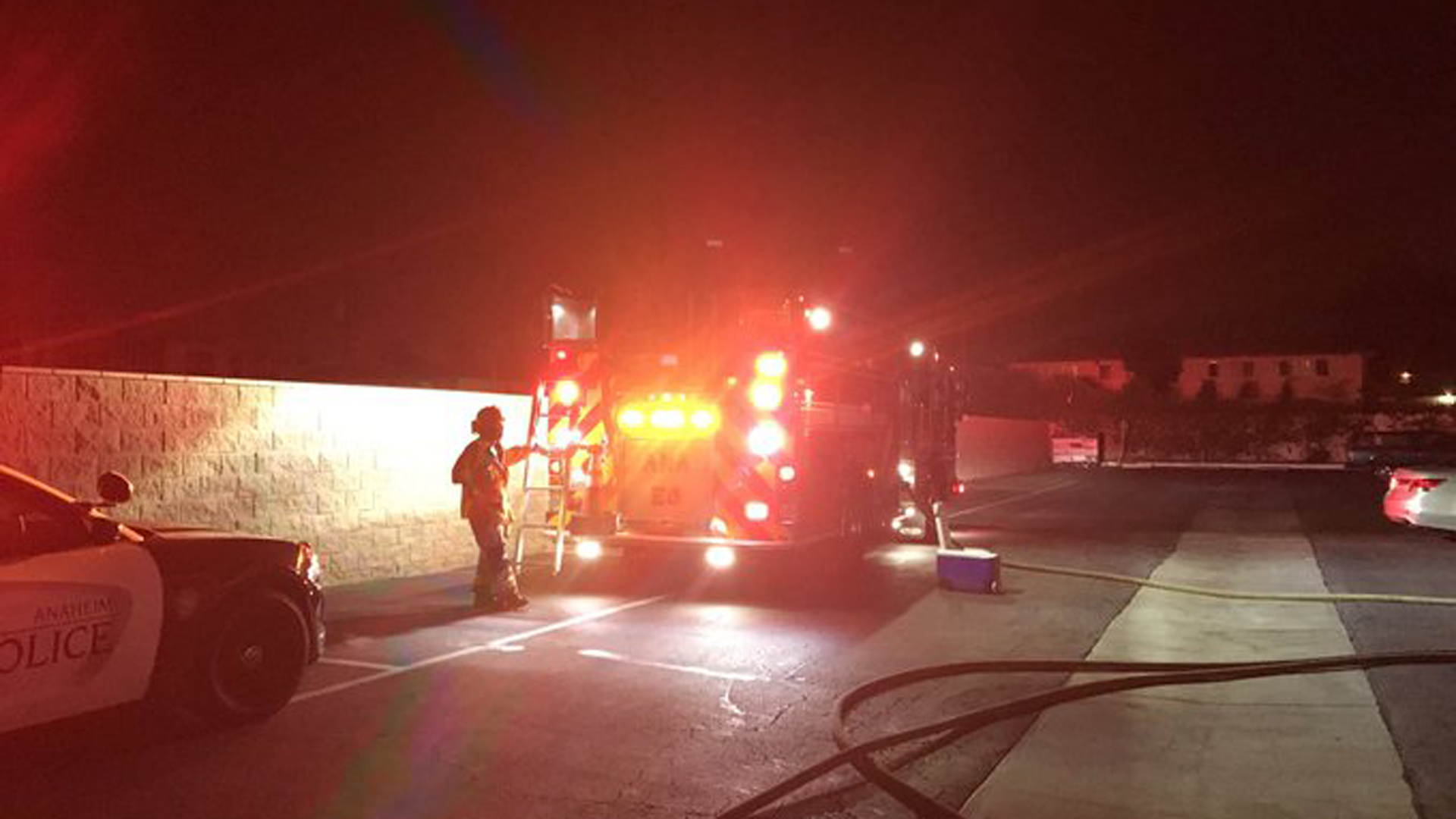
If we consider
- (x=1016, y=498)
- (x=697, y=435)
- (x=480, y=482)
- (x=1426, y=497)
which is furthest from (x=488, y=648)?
(x=1016, y=498)

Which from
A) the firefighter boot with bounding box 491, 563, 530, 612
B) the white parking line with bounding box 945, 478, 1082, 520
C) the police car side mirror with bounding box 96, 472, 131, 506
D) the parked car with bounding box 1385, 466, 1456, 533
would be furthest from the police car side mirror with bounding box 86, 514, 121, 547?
the white parking line with bounding box 945, 478, 1082, 520

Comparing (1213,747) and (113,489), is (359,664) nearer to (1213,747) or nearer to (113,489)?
(113,489)

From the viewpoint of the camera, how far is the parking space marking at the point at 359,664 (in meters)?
7.54

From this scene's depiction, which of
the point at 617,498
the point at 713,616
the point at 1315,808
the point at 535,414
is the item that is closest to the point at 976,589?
the point at 713,616

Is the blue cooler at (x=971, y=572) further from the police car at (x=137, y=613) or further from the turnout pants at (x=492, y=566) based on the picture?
the police car at (x=137, y=613)

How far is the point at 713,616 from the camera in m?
9.66

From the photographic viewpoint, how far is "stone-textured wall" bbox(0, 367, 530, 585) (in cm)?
866

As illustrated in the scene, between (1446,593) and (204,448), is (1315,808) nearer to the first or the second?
(1446,593)

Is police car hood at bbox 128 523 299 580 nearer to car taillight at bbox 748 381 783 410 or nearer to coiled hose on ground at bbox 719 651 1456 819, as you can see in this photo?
coiled hose on ground at bbox 719 651 1456 819

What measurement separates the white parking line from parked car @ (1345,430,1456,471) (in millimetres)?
10091

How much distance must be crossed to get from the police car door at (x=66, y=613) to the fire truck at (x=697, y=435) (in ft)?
17.3

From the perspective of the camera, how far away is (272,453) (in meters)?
10.3

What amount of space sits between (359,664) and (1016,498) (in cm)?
2040

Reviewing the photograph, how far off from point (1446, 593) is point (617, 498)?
7882 mm
